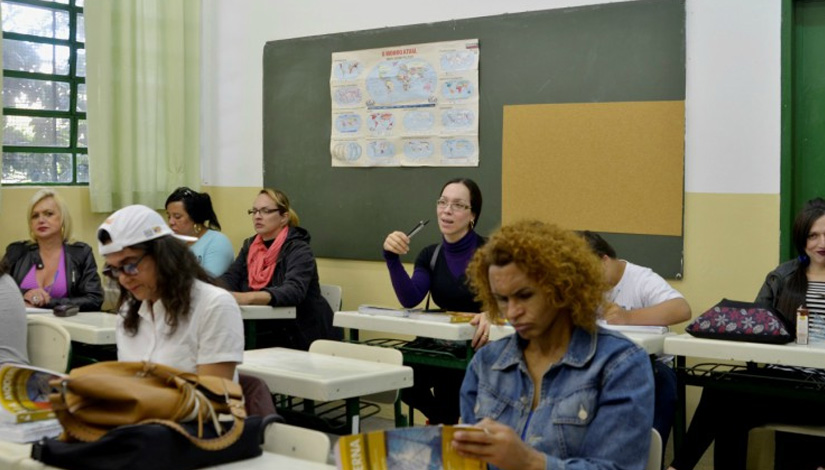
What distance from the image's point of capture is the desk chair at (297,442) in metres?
2.22

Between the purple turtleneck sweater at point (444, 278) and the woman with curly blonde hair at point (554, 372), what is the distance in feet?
7.21

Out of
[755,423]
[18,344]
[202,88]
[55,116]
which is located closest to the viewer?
[18,344]

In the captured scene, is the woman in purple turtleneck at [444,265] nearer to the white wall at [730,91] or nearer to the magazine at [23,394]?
the white wall at [730,91]

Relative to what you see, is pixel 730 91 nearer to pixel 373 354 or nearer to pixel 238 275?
pixel 373 354

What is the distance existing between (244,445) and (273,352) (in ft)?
4.48

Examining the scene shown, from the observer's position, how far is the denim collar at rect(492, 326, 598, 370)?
1.93 metres

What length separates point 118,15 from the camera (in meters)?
5.64

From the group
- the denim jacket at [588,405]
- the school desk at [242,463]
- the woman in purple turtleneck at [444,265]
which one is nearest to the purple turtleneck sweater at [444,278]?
the woman in purple turtleneck at [444,265]

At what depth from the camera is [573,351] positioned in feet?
6.41

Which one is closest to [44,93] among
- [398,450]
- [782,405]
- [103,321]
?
[103,321]

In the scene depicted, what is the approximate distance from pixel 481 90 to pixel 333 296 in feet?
4.36

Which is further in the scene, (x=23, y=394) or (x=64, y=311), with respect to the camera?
(x=64, y=311)

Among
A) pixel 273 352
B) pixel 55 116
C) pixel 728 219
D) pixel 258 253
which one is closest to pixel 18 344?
pixel 273 352

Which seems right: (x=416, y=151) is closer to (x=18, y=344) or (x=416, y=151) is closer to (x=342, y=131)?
(x=342, y=131)
